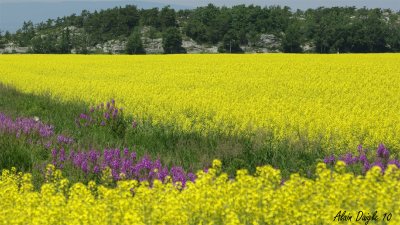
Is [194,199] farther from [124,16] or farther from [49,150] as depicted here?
[124,16]

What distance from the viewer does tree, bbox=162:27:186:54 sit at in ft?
287

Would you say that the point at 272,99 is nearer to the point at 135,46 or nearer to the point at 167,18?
the point at 135,46

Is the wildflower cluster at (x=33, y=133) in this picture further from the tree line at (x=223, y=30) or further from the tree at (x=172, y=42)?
the tree at (x=172, y=42)

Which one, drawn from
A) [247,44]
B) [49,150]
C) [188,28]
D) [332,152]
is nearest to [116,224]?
[49,150]

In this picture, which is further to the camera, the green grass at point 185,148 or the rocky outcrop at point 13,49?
the rocky outcrop at point 13,49

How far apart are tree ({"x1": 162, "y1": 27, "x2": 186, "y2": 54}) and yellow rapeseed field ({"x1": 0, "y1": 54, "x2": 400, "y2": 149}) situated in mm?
62399

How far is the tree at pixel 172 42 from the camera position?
287 feet

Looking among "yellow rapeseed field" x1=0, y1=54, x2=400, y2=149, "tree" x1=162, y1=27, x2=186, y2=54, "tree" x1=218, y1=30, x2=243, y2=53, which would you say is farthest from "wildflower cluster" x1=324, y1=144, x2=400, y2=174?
"tree" x1=162, y1=27, x2=186, y2=54

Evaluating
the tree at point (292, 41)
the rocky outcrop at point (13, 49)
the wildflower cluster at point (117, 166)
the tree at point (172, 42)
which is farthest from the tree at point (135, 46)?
the wildflower cluster at point (117, 166)

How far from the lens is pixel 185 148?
975cm

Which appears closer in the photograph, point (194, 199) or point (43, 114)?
point (194, 199)

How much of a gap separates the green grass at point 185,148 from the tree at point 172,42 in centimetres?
7592

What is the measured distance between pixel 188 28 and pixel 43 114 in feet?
282

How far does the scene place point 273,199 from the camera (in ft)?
14.2
